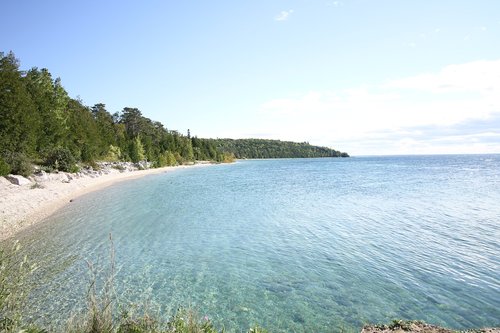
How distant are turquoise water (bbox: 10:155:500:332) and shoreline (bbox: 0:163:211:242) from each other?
123 cm

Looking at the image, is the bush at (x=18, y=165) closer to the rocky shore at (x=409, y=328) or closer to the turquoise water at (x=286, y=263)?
the turquoise water at (x=286, y=263)

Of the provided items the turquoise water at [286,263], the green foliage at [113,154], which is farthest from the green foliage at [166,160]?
the turquoise water at [286,263]

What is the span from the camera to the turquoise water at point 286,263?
31.7ft

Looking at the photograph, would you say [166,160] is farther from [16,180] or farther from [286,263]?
[286,263]

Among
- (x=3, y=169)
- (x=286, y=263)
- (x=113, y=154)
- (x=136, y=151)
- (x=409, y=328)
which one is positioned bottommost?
(x=286, y=263)

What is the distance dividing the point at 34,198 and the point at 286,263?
82.8 feet

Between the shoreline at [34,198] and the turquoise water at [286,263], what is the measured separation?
1231 mm

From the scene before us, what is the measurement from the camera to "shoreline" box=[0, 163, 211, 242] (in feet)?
62.4

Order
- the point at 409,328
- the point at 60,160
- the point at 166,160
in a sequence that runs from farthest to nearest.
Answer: the point at 166,160 → the point at 60,160 → the point at 409,328

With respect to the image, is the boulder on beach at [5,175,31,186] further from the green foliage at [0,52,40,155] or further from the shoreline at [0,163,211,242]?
the green foliage at [0,52,40,155]

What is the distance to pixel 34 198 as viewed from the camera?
88.4 ft

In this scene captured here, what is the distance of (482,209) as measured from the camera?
2686cm

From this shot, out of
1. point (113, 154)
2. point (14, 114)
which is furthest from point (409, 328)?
point (113, 154)

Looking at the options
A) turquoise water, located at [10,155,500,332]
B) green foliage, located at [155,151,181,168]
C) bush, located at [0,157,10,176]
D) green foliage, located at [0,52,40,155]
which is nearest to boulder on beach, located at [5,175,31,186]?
bush, located at [0,157,10,176]
